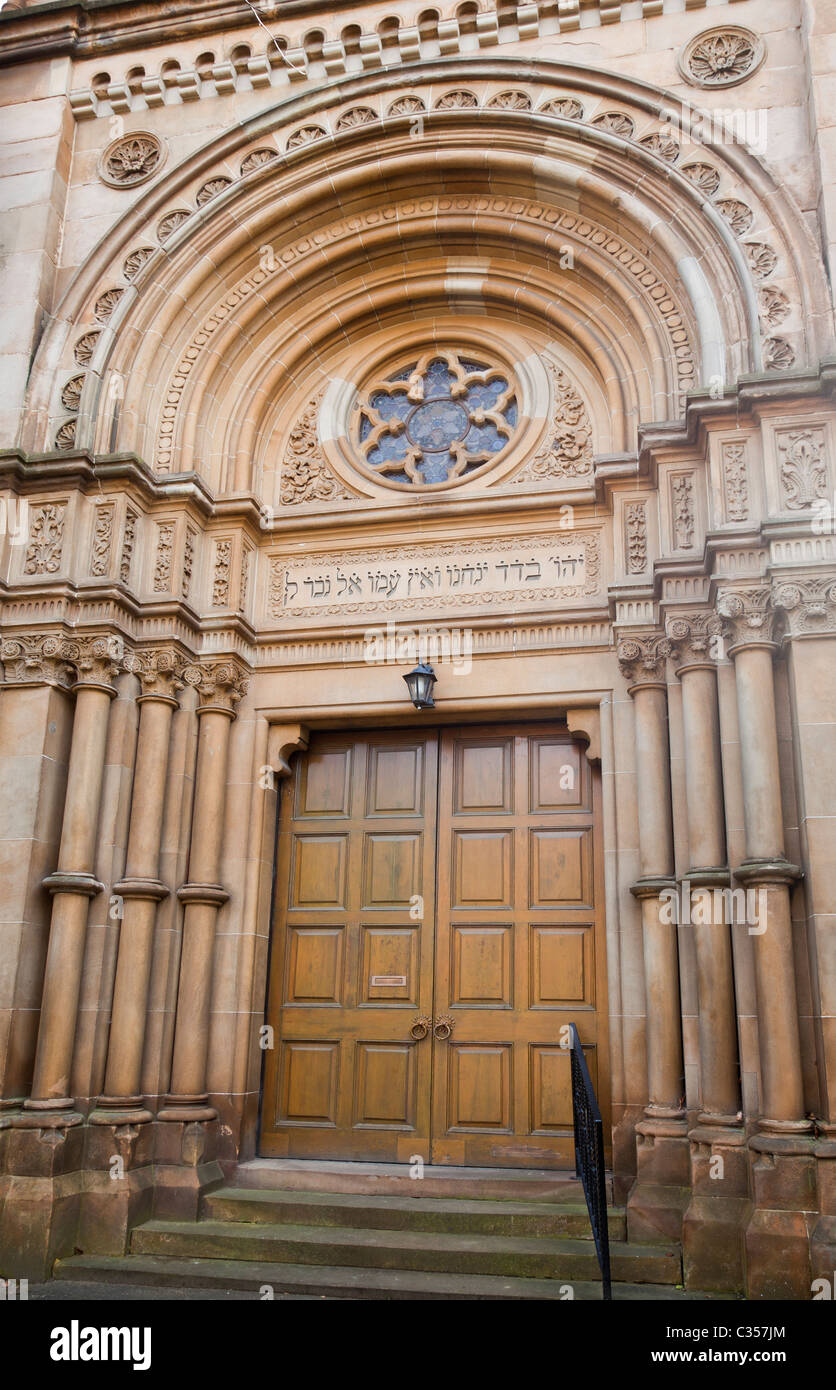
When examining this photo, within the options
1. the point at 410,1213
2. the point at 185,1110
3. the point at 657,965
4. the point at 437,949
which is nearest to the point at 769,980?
the point at 657,965

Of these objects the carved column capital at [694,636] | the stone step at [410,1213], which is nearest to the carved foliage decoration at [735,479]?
the carved column capital at [694,636]

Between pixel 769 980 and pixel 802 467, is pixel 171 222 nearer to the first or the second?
pixel 802 467

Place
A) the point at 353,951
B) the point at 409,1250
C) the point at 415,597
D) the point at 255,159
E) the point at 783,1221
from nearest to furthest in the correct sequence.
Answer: the point at 783,1221 < the point at 409,1250 < the point at 353,951 < the point at 415,597 < the point at 255,159

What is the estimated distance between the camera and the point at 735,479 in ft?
23.5

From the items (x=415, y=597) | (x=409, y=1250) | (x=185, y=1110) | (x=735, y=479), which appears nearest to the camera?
(x=409, y=1250)

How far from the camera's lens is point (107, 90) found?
31.0ft

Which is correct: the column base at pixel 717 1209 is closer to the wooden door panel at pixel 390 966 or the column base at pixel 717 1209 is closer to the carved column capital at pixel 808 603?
the wooden door panel at pixel 390 966

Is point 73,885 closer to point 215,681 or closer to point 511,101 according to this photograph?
point 215,681

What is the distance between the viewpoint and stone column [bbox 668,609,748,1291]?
20.2 ft

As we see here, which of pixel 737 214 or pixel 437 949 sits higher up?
pixel 737 214

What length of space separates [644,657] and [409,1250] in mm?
3971

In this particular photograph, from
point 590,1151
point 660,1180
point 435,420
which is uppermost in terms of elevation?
point 435,420

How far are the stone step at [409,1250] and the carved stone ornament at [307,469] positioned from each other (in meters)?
5.33

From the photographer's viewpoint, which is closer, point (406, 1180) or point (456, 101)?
point (406, 1180)
